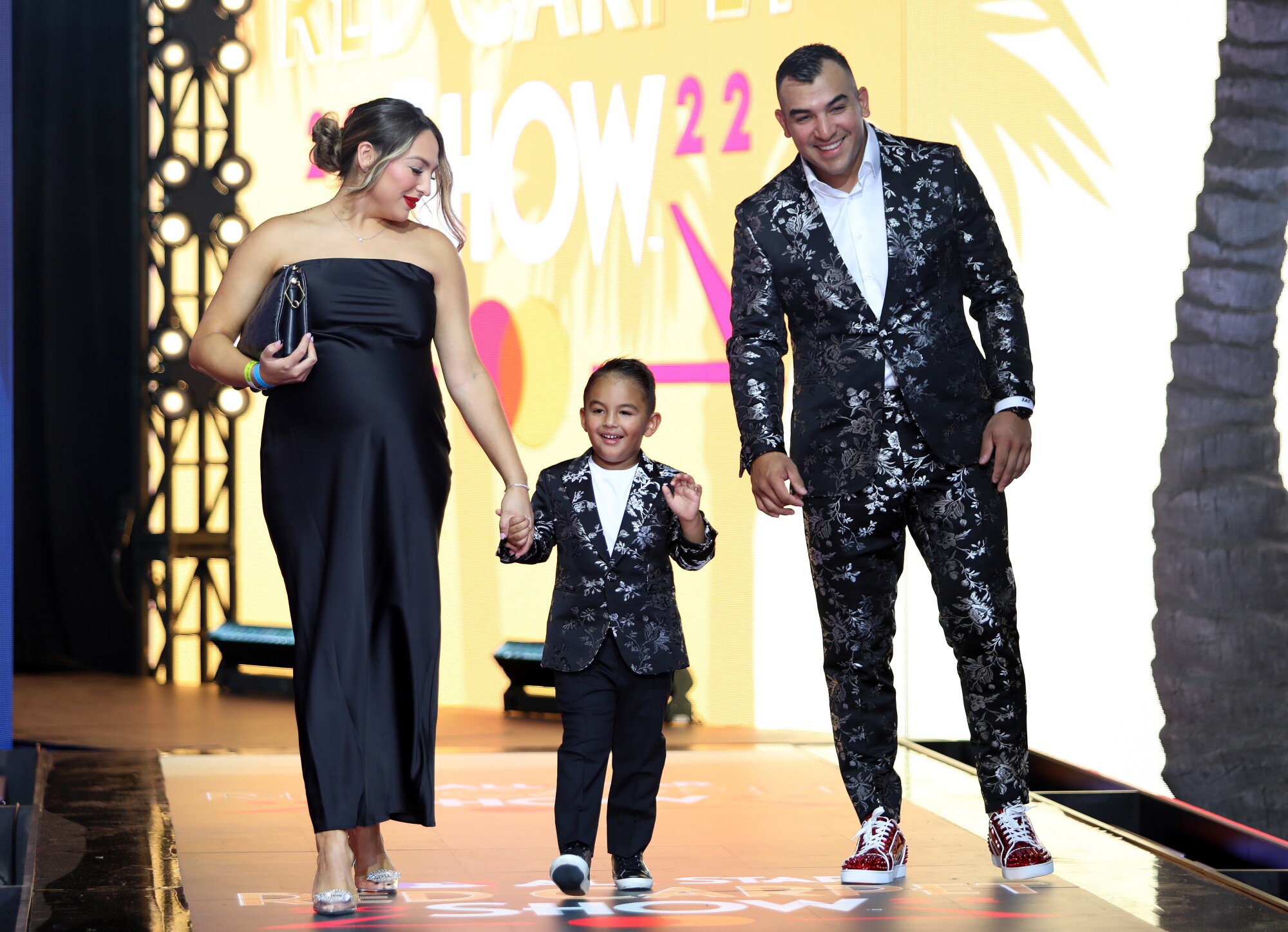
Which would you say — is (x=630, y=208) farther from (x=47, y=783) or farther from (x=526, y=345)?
(x=47, y=783)

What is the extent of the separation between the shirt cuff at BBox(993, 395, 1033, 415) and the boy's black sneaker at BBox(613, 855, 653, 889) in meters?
1.00

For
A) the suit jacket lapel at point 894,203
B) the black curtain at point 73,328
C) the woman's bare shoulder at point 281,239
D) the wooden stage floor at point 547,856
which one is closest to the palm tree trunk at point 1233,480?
the wooden stage floor at point 547,856

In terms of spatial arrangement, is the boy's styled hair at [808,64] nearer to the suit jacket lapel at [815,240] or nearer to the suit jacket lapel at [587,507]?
the suit jacket lapel at [815,240]

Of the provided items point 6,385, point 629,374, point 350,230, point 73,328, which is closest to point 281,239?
point 350,230

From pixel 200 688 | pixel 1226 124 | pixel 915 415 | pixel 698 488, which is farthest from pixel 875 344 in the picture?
pixel 200 688

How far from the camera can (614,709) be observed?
3.11 metres

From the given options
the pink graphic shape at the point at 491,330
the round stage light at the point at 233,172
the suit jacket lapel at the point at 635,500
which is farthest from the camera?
the round stage light at the point at 233,172

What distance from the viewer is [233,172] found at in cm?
579

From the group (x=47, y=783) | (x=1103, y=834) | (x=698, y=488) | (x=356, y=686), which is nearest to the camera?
(x=356, y=686)

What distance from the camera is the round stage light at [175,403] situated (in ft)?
20.2

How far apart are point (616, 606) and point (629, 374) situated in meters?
0.41

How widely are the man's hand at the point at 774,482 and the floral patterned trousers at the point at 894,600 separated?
107 mm

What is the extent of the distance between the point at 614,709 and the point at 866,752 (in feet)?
1.49

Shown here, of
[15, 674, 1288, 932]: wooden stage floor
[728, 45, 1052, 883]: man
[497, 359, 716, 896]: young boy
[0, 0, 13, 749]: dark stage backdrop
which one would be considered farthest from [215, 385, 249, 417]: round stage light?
[728, 45, 1052, 883]: man
